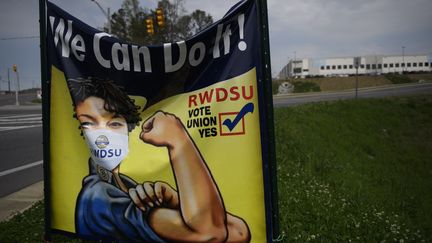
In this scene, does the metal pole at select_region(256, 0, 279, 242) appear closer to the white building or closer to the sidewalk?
the sidewalk

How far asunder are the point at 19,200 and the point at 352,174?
304 inches

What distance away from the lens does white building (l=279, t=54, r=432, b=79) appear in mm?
101562

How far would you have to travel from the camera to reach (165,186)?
301cm

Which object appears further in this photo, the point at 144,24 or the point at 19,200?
the point at 144,24

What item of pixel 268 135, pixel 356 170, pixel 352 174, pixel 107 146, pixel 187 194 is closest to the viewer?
pixel 268 135

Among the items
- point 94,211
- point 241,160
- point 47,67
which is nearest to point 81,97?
point 47,67

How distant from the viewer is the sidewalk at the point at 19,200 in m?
5.18

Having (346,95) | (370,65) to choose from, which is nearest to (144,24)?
(346,95)

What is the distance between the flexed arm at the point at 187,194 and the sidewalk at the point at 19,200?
10.7ft

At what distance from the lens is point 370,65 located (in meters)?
103

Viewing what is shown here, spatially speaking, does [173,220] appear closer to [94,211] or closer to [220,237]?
[220,237]

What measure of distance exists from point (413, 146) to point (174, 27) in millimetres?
30567

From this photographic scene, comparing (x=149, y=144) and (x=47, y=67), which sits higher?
(x=47, y=67)

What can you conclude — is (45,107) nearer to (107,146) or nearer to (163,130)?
(107,146)
